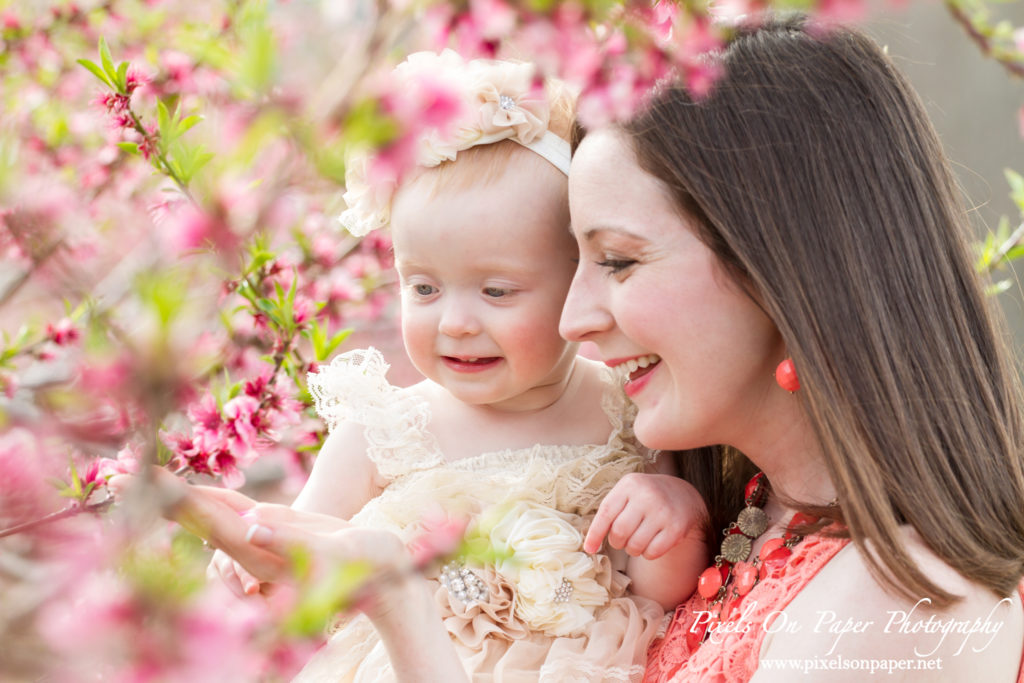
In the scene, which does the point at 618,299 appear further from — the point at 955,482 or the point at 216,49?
the point at 216,49

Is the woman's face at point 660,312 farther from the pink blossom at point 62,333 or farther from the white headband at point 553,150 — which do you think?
the pink blossom at point 62,333

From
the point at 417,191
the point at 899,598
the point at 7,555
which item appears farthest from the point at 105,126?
the point at 899,598

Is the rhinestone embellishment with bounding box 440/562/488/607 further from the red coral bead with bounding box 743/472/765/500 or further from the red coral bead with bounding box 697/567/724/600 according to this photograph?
the red coral bead with bounding box 743/472/765/500

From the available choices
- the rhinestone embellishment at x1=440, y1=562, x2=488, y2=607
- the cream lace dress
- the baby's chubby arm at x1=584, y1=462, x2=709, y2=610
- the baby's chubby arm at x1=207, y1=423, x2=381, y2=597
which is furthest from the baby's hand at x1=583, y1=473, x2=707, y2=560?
the baby's chubby arm at x1=207, y1=423, x2=381, y2=597

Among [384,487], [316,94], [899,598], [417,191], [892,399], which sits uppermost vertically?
[316,94]

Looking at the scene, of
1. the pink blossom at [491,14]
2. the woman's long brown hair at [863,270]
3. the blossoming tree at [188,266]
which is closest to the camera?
the blossoming tree at [188,266]

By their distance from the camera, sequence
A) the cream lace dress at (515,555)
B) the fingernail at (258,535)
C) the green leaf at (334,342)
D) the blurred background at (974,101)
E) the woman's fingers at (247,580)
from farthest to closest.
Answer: the blurred background at (974,101), the green leaf at (334,342), the cream lace dress at (515,555), the woman's fingers at (247,580), the fingernail at (258,535)

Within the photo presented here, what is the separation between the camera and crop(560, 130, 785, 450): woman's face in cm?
143

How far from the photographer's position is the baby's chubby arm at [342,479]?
174 centimetres

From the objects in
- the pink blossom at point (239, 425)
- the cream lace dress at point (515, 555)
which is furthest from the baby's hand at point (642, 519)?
the pink blossom at point (239, 425)

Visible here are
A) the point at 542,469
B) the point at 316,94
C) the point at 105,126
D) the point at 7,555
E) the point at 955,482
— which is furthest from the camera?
the point at 105,126

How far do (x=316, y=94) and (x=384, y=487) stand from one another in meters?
1.32

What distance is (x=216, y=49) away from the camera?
2.24ft

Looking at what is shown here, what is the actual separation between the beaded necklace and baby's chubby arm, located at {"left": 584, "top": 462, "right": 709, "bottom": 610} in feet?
0.15
